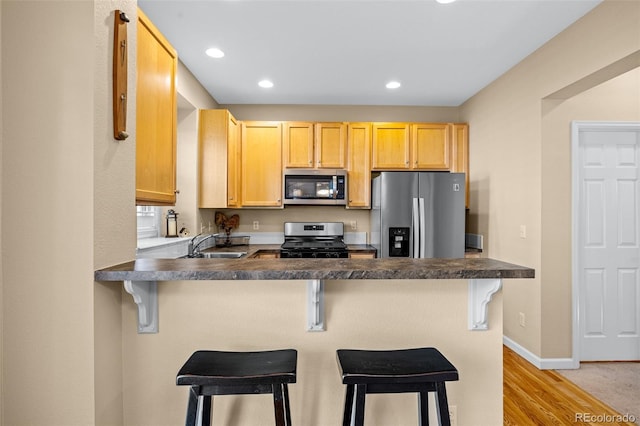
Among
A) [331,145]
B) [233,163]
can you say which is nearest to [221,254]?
[233,163]

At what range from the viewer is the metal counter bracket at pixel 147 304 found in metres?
1.42

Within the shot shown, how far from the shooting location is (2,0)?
1.22 metres

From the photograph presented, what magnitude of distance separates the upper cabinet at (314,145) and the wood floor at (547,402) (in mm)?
2690

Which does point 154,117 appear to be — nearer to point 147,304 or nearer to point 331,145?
point 147,304

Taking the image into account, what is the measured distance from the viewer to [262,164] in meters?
4.22

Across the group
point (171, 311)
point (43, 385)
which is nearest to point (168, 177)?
point (171, 311)

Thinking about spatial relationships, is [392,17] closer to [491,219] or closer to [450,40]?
[450,40]

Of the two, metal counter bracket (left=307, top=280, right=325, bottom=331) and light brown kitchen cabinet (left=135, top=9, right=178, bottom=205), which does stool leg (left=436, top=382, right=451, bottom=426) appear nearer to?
metal counter bracket (left=307, top=280, right=325, bottom=331)

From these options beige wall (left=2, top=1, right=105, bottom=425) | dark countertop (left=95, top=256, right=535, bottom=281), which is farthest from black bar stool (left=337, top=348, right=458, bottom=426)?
beige wall (left=2, top=1, right=105, bottom=425)

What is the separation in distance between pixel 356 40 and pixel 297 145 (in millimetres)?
1620

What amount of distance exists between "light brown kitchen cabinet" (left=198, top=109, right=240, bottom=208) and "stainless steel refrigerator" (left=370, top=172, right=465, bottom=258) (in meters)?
1.63

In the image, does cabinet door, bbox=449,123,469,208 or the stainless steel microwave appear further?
cabinet door, bbox=449,123,469,208

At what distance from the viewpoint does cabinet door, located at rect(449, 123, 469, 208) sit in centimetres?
432

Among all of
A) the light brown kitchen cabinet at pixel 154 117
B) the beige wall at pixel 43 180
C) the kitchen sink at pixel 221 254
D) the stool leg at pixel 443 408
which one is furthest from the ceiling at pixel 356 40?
the stool leg at pixel 443 408
